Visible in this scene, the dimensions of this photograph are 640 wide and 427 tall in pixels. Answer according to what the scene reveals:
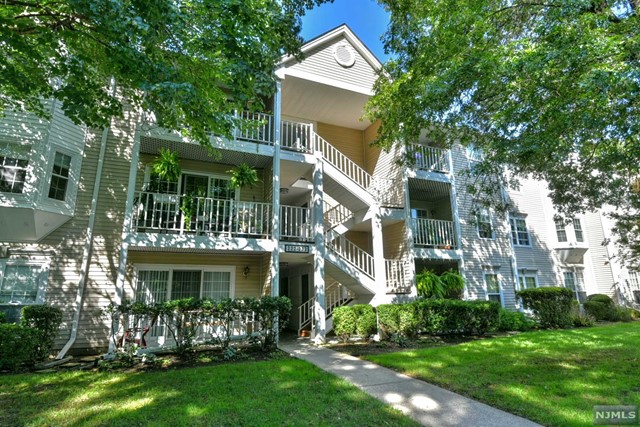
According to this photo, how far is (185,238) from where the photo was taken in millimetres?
9805

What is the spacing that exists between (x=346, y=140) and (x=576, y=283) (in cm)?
1558

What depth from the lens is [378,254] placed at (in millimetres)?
12656

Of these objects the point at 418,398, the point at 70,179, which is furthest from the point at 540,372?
the point at 70,179

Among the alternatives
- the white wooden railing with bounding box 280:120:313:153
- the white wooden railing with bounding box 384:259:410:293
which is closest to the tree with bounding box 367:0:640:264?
the white wooden railing with bounding box 280:120:313:153

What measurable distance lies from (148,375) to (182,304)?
75.9 inches

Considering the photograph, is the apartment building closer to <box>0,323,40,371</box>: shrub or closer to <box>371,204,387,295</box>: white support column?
<box>371,204,387,295</box>: white support column

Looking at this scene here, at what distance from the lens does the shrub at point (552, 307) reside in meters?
14.2

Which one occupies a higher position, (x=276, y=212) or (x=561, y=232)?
(x=561, y=232)

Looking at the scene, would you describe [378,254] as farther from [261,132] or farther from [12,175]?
[12,175]

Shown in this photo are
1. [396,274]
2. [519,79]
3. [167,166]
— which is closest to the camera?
[519,79]

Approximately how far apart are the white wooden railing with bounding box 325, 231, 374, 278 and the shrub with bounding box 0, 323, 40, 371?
8.43 m

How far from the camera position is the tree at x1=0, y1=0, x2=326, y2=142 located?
591 cm

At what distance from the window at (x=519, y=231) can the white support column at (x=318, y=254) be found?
477 inches

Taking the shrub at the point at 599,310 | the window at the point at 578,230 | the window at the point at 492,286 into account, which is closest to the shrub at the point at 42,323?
the window at the point at 492,286
